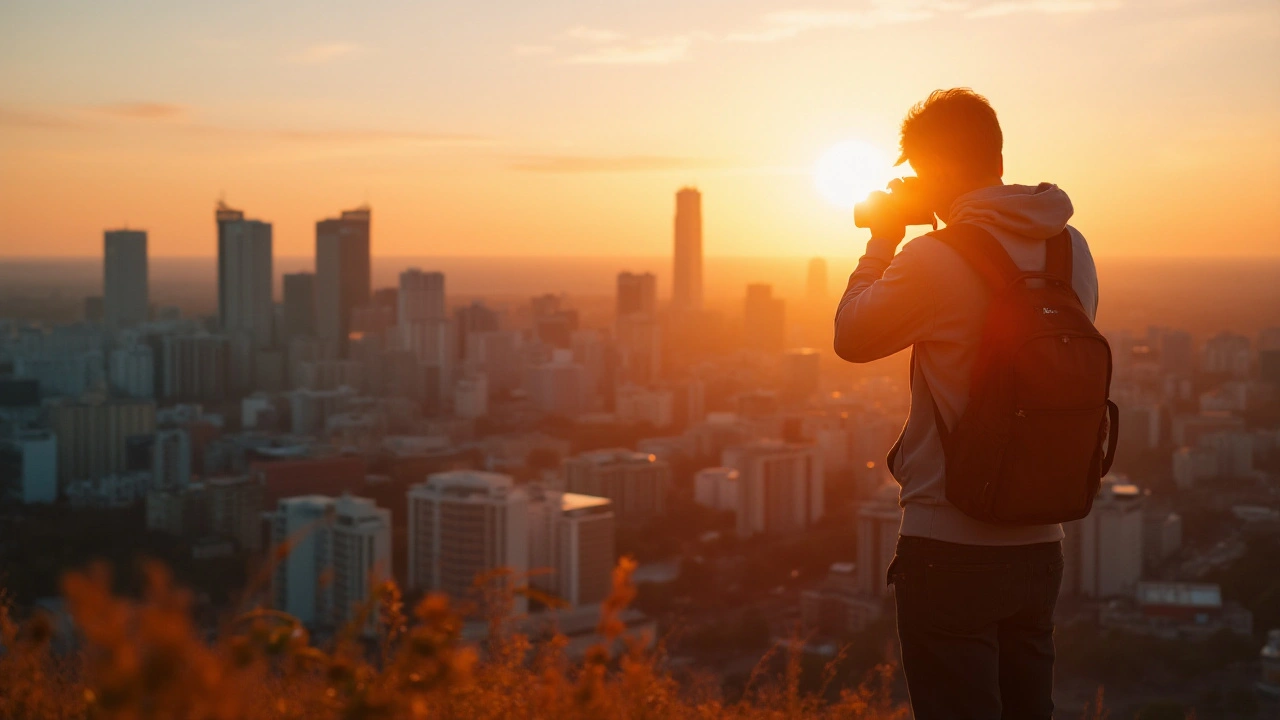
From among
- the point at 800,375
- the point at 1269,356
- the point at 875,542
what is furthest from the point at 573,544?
the point at 800,375

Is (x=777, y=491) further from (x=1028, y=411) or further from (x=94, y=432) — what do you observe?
(x=1028, y=411)

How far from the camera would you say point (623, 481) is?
14.8 m

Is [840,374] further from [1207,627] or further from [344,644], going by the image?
[344,644]

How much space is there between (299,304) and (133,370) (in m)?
8.03

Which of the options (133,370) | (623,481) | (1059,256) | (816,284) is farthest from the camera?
(816,284)

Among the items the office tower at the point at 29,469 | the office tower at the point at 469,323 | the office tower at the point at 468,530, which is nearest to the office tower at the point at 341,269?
the office tower at the point at 469,323

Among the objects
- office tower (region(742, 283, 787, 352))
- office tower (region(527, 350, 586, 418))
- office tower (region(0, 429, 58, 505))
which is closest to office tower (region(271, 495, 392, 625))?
office tower (region(0, 429, 58, 505))

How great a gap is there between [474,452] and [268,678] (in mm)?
16714

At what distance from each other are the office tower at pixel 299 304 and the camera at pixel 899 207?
93.3ft

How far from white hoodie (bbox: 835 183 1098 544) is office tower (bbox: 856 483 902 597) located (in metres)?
8.81

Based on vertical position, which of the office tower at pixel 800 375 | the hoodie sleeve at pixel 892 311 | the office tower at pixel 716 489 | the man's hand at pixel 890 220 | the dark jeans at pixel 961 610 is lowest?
the office tower at pixel 716 489

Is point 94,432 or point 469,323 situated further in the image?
point 469,323

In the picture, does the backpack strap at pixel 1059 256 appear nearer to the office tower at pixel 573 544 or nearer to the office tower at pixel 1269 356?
the office tower at pixel 573 544

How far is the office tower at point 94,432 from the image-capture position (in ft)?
49.9
